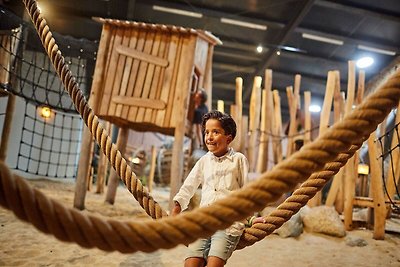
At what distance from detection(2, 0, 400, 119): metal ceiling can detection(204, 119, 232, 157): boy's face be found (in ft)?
23.1

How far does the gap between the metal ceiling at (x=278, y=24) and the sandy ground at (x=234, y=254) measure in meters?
6.14

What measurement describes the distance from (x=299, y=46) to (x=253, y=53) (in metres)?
1.49

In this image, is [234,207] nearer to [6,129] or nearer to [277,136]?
[277,136]

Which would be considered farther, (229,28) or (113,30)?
(229,28)

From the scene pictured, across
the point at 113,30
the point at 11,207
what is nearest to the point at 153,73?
the point at 113,30

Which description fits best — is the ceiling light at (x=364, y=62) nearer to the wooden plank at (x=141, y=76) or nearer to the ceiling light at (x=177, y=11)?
the ceiling light at (x=177, y=11)

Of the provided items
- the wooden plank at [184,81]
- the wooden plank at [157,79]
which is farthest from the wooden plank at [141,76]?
the wooden plank at [184,81]

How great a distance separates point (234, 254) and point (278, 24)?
7323 millimetres

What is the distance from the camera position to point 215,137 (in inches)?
77.6

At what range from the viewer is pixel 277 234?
3.98 metres

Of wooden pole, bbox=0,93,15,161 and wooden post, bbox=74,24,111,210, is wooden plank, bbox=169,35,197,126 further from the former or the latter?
wooden pole, bbox=0,93,15,161

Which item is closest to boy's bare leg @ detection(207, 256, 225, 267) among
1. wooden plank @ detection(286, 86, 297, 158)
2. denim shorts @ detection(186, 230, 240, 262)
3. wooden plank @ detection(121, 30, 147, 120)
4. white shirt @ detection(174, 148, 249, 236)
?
denim shorts @ detection(186, 230, 240, 262)

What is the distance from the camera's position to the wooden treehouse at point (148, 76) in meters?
4.24

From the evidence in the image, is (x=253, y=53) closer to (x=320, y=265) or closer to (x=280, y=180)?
(x=320, y=265)
